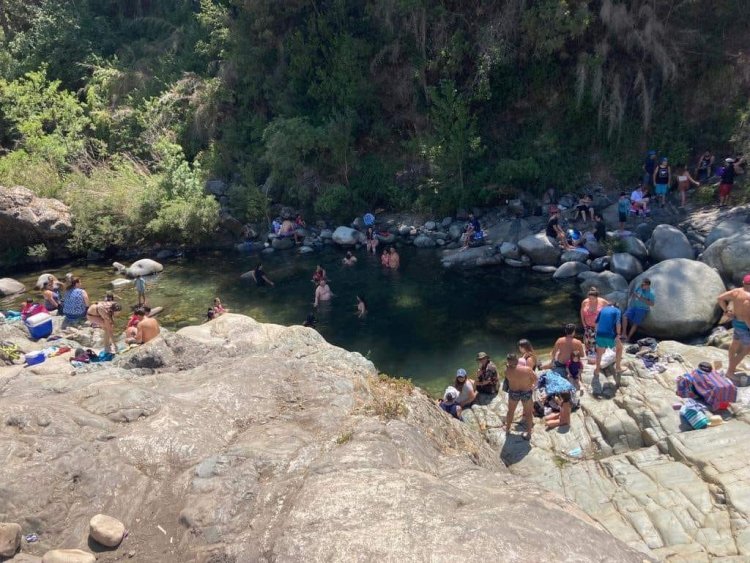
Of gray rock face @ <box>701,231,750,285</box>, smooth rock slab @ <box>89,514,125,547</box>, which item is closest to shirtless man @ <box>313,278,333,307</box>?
gray rock face @ <box>701,231,750,285</box>

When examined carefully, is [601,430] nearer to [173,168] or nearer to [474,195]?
[474,195]

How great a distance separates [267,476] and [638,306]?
946 cm

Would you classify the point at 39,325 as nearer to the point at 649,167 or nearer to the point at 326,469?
the point at 326,469

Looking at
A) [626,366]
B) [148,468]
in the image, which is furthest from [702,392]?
[148,468]

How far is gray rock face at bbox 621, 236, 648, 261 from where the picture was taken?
15.9 m

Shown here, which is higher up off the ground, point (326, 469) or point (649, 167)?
point (326, 469)

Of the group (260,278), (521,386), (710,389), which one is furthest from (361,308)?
(710,389)

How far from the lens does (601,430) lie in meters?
8.99

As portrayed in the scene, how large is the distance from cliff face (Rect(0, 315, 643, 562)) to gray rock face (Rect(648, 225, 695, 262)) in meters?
10.5

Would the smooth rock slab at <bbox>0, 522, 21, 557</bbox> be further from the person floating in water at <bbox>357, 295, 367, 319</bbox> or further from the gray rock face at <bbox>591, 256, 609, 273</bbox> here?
the gray rock face at <bbox>591, 256, 609, 273</bbox>

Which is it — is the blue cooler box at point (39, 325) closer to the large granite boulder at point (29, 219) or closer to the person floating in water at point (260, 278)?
the person floating in water at point (260, 278)

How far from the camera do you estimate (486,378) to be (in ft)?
33.8

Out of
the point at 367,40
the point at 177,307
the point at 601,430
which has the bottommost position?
the point at 177,307

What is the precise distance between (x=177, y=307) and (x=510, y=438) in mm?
11348
